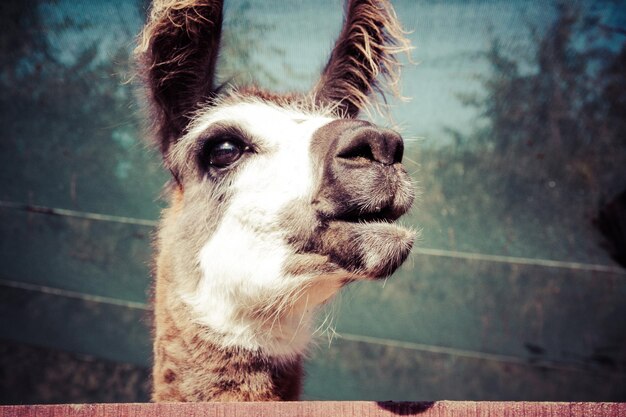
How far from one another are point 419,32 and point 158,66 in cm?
169

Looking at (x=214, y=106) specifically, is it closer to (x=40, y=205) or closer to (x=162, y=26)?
(x=162, y=26)

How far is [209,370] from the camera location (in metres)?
1.80

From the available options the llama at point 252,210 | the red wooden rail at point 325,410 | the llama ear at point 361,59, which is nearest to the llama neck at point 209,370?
the llama at point 252,210

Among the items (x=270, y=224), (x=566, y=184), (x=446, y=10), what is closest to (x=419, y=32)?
(x=446, y=10)

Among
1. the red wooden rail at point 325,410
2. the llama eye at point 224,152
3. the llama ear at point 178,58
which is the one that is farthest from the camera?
the llama eye at point 224,152

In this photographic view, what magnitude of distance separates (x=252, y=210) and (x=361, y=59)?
974 millimetres

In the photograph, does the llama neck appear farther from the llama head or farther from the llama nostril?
the llama nostril

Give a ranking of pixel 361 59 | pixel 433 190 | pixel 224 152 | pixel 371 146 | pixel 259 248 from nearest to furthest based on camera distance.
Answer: pixel 371 146 < pixel 259 248 < pixel 224 152 < pixel 361 59 < pixel 433 190

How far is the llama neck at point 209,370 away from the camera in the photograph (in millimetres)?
1785

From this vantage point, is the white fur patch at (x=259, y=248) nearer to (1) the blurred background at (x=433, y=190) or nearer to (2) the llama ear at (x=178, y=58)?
(2) the llama ear at (x=178, y=58)

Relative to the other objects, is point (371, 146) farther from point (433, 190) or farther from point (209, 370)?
point (433, 190)

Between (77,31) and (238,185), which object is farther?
(77,31)

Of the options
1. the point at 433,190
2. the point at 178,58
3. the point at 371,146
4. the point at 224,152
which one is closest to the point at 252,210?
the point at 224,152

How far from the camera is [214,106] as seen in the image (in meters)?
2.16
